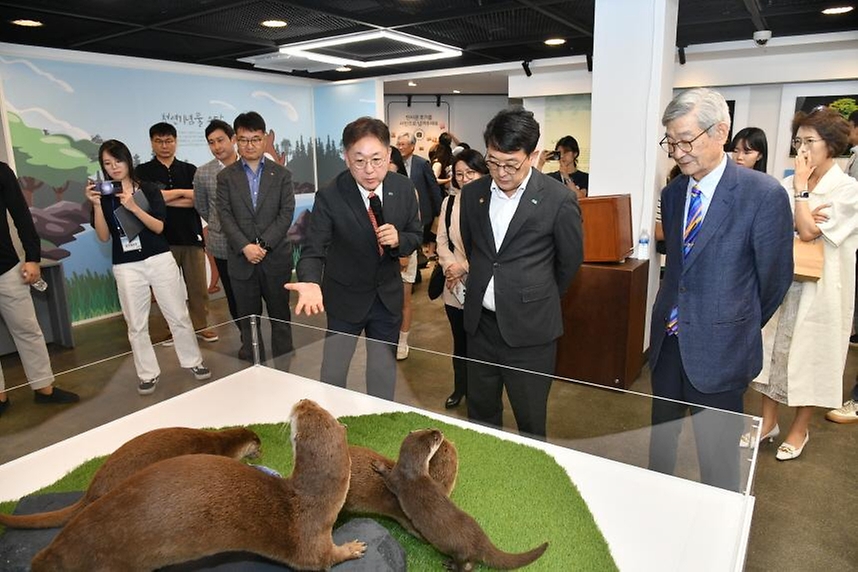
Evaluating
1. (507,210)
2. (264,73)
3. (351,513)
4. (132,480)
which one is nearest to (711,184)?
(507,210)

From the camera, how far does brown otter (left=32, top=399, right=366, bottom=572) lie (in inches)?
39.8

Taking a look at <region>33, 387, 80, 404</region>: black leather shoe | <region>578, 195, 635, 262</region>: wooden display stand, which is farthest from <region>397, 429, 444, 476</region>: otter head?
<region>578, 195, 635, 262</region>: wooden display stand

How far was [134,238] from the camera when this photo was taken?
331cm

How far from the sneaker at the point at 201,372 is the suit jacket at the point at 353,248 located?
0.55 m

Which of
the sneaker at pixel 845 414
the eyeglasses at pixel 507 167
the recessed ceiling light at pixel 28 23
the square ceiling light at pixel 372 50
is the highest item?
the square ceiling light at pixel 372 50

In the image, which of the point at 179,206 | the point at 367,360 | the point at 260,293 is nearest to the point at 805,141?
the point at 367,360

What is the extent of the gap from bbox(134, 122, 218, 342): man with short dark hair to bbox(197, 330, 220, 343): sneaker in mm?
2346

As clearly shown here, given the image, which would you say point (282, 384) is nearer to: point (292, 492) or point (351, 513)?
point (351, 513)

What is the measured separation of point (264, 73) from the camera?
6.89 meters

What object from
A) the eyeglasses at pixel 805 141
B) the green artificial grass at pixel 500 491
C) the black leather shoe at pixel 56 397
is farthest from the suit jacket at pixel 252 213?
the eyeglasses at pixel 805 141

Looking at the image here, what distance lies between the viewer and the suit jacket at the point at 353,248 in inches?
92.7

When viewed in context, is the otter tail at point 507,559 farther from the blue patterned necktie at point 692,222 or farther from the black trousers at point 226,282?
the black trousers at point 226,282

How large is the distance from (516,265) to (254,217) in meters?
2.02

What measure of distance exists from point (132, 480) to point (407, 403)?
109 centimetres
